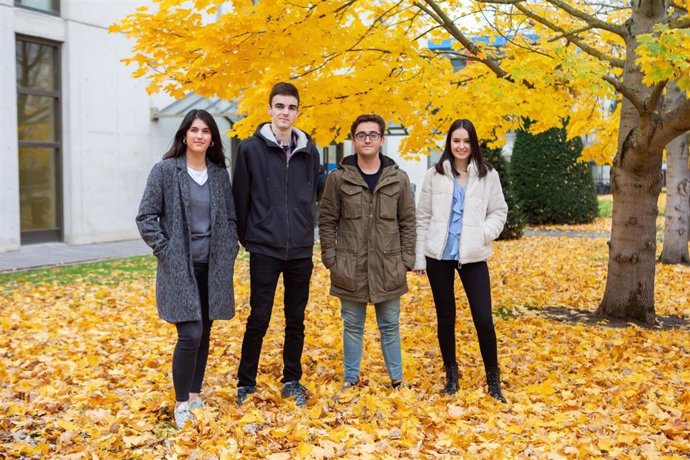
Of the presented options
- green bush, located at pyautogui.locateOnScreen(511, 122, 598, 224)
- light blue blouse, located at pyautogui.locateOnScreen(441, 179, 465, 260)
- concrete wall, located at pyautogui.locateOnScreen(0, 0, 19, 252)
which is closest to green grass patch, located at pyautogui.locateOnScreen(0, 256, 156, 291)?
concrete wall, located at pyautogui.locateOnScreen(0, 0, 19, 252)

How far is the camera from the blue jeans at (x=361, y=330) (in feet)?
14.9

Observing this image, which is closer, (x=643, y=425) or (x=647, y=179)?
(x=643, y=425)

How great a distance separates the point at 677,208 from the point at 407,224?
8.88m

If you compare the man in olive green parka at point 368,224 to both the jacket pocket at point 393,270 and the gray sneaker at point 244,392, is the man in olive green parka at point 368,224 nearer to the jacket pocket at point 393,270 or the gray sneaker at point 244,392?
the jacket pocket at point 393,270

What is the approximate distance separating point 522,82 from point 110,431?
4482 mm

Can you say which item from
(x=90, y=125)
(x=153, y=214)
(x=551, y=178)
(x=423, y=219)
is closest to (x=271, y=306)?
(x=153, y=214)

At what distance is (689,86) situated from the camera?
185 inches

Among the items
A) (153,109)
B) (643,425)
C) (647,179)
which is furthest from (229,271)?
(153,109)

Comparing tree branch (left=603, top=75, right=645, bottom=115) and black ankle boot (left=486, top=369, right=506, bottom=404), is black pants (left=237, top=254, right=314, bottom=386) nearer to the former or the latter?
black ankle boot (left=486, top=369, right=506, bottom=404)

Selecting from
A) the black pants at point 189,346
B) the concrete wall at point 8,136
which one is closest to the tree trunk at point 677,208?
the black pants at point 189,346

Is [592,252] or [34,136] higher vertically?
[34,136]

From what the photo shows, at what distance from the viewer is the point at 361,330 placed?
4637 mm

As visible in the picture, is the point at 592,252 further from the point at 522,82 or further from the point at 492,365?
the point at 492,365

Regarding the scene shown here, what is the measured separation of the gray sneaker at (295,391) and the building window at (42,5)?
11779mm
